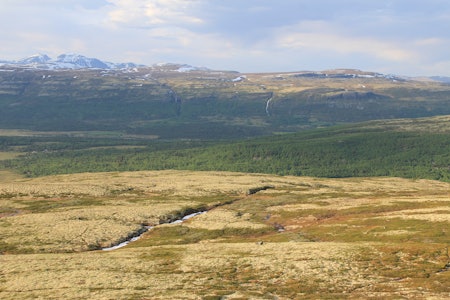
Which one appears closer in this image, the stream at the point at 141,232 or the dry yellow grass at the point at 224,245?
the dry yellow grass at the point at 224,245

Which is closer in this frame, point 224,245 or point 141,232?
point 224,245

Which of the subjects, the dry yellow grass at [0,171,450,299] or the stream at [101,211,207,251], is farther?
the stream at [101,211,207,251]

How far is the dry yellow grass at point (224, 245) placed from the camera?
176 ft

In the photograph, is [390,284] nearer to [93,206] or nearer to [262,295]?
[262,295]

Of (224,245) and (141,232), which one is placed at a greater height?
(224,245)

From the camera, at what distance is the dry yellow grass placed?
5369 cm

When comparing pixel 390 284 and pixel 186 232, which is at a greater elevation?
pixel 390 284

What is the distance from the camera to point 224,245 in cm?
7894

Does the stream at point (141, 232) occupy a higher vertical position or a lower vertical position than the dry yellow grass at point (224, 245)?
lower

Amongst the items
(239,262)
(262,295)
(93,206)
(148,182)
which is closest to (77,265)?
(239,262)

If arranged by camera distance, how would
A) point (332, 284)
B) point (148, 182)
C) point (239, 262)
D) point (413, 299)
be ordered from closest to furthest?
1. point (413, 299)
2. point (332, 284)
3. point (239, 262)
4. point (148, 182)

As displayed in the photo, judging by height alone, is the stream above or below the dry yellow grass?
below

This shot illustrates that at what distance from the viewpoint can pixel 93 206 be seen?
125062 mm

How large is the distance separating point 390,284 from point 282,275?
44.8ft
